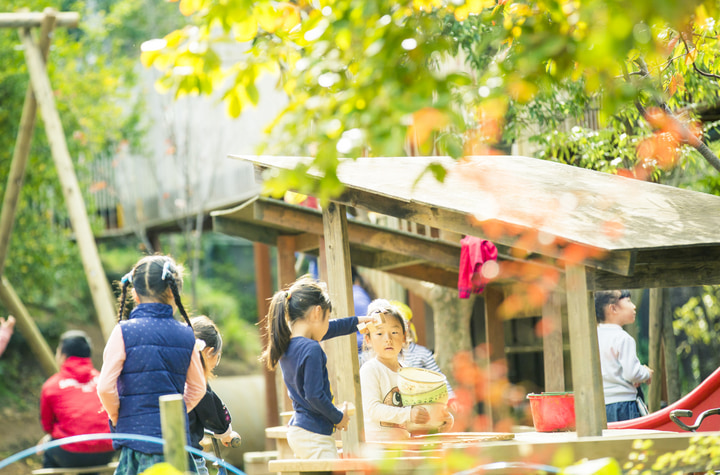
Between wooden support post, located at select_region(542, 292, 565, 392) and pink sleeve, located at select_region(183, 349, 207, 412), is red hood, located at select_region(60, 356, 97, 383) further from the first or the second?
wooden support post, located at select_region(542, 292, 565, 392)

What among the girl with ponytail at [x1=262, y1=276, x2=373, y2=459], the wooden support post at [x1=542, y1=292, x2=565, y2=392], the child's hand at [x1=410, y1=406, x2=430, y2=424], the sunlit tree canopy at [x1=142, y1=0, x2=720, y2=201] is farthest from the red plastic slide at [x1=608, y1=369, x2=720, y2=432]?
the sunlit tree canopy at [x1=142, y1=0, x2=720, y2=201]

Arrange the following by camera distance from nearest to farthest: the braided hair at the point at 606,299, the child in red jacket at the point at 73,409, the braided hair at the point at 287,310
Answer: the braided hair at the point at 287,310, the braided hair at the point at 606,299, the child in red jacket at the point at 73,409

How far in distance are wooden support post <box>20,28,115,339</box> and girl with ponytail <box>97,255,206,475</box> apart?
4.60 metres

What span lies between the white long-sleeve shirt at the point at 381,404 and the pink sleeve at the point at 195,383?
118 centimetres

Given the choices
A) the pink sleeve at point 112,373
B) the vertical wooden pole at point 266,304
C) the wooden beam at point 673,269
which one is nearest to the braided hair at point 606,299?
the wooden beam at point 673,269

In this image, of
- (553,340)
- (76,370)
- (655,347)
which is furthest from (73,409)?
(655,347)

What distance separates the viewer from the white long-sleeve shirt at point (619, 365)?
6.09 meters

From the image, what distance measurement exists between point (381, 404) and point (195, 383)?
1230 millimetres

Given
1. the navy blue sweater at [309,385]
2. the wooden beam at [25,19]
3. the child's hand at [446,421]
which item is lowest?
the child's hand at [446,421]

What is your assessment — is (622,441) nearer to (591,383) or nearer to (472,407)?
Result: (591,383)

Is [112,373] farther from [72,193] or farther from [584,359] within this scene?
[72,193]

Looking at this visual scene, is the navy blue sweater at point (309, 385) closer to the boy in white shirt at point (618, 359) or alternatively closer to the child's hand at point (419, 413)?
the child's hand at point (419, 413)

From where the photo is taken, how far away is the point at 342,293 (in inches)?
195

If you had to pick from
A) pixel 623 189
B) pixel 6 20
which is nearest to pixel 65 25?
pixel 6 20
